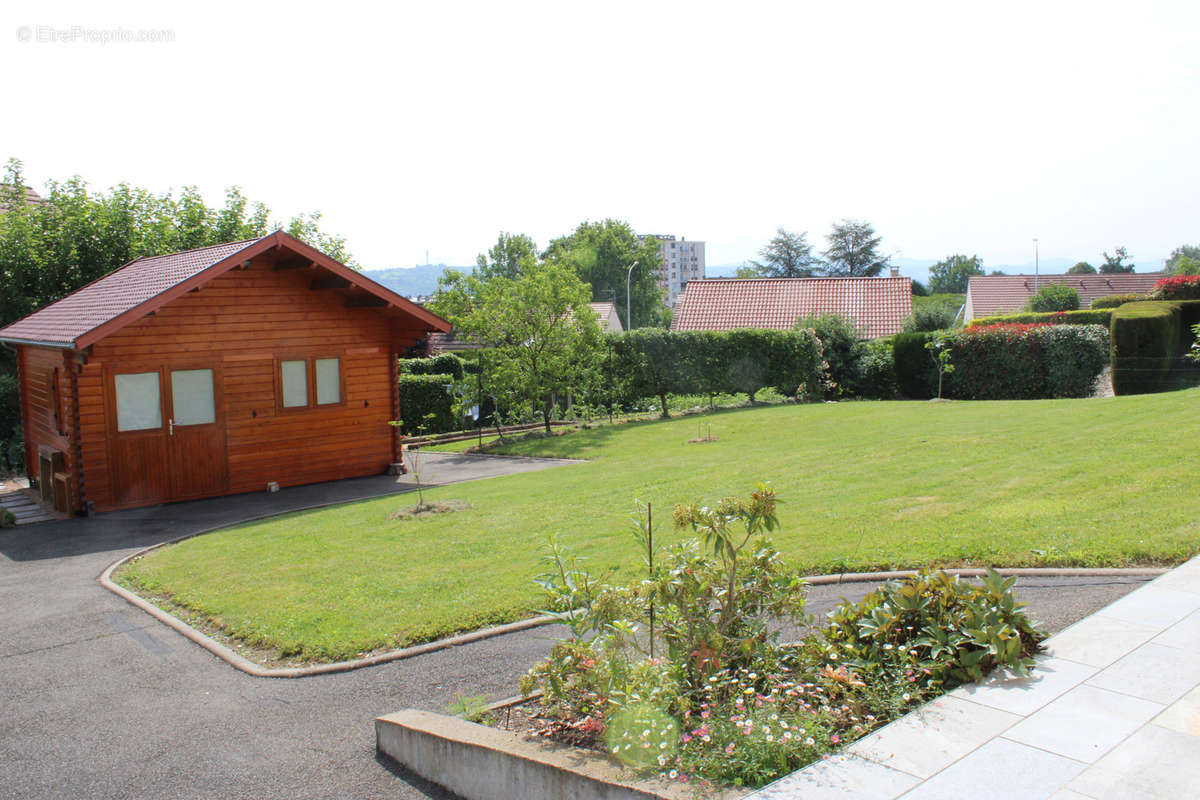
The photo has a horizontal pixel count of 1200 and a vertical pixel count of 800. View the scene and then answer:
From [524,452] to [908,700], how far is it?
16.3 m

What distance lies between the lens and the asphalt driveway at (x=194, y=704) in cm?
494

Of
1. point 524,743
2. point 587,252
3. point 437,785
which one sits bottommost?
point 437,785

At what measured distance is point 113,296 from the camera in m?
15.4

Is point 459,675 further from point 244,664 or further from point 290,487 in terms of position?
point 290,487

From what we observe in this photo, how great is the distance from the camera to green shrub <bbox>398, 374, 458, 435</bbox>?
2405cm

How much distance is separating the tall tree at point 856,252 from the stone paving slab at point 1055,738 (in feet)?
353

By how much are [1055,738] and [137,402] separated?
1412 cm

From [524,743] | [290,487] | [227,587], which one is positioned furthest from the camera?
[290,487]

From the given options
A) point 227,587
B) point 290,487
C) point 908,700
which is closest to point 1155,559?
point 908,700

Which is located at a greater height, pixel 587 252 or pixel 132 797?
pixel 587 252

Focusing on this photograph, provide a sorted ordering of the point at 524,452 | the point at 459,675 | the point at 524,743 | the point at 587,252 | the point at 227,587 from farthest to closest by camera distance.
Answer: the point at 587,252 < the point at 524,452 < the point at 227,587 < the point at 459,675 < the point at 524,743

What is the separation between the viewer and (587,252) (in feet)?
356

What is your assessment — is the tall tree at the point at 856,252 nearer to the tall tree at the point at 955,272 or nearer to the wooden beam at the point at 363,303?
the tall tree at the point at 955,272

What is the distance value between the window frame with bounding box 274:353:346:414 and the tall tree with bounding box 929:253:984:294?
487ft
